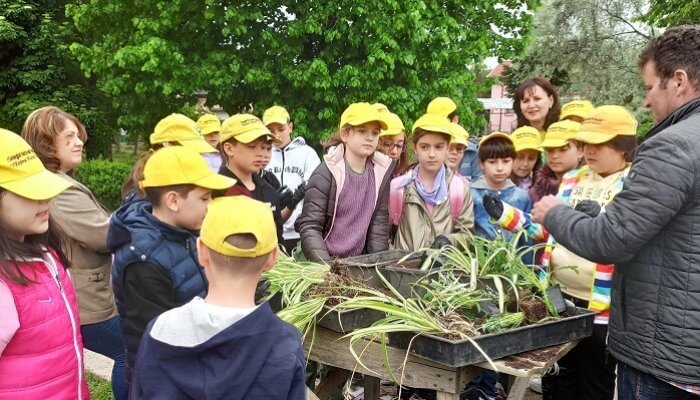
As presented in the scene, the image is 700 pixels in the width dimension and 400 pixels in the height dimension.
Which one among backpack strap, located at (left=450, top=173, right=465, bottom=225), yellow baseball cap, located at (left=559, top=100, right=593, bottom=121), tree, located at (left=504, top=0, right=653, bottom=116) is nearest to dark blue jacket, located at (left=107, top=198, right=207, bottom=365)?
backpack strap, located at (left=450, top=173, right=465, bottom=225)

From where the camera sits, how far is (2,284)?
7.03ft

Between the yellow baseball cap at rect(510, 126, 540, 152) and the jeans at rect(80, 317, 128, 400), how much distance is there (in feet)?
9.67

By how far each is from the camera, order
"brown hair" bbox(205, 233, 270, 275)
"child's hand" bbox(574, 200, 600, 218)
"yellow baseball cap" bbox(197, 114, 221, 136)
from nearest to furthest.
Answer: "brown hair" bbox(205, 233, 270, 275) → "child's hand" bbox(574, 200, 600, 218) → "yellow baseball cap" bbox(197, 114, 221, 136)

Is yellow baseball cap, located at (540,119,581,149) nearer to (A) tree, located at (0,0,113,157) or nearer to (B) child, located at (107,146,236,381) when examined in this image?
(B) child, located at (107,146,236,381)

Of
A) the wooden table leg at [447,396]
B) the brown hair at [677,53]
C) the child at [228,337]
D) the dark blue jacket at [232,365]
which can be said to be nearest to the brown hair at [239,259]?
the child at [228,337]

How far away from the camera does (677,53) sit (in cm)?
228

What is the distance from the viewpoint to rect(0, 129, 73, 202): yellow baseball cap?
7.36 feet

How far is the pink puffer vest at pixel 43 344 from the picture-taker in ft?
7.20

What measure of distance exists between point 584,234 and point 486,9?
11382 millimetres

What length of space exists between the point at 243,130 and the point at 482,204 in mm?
1640

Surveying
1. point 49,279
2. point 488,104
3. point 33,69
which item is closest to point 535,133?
point 49,279

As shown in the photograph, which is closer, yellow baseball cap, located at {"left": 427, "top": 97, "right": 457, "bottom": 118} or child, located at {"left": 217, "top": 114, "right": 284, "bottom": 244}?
child, located at {"left": 217, "top": 114, "right": 284, "bottom": 244}

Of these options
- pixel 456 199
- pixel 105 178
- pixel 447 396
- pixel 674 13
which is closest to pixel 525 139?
pixel 456 199

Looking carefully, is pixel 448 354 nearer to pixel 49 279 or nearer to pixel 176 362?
pixel 176 362
